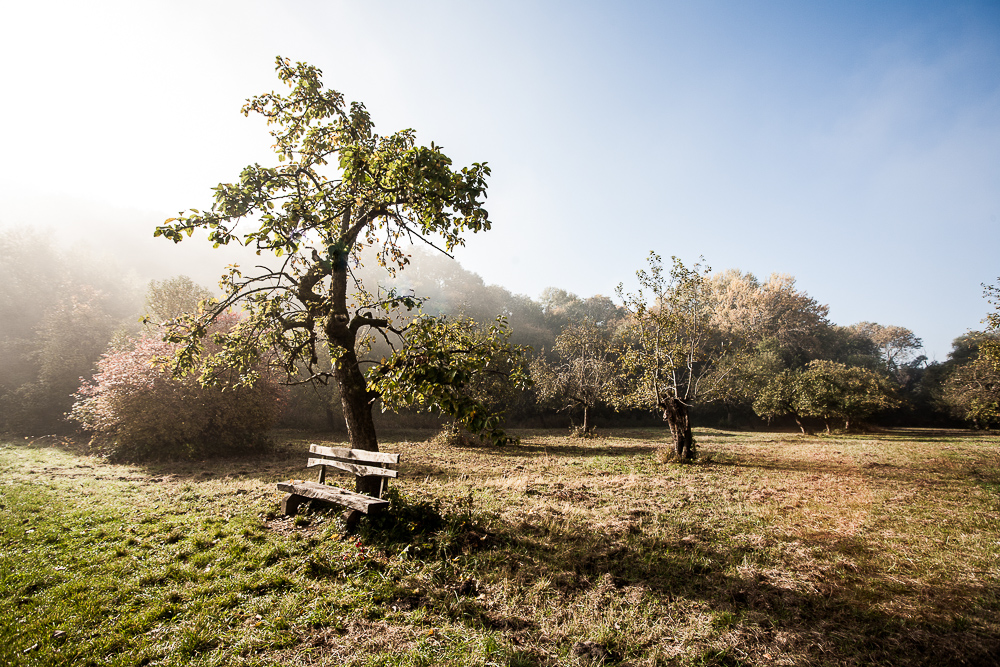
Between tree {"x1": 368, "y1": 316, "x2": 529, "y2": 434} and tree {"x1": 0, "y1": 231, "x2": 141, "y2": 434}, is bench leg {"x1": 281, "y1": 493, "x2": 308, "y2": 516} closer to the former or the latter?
tree {"x1": 368, "y1": 316, "x2": 529, "y2": 434}

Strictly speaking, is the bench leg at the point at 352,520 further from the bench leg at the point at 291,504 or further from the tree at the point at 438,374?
the tree at the point at 438,374

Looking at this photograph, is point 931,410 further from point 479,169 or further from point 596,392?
point 479,169

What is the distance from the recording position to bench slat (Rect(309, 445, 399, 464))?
21.5 feet

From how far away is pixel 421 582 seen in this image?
4.86 m

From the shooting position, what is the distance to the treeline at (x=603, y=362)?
55.6ft

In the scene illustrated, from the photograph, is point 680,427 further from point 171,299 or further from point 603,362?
point 171,299

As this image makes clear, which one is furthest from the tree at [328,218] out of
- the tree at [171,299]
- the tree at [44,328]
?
the tree at [44,328]

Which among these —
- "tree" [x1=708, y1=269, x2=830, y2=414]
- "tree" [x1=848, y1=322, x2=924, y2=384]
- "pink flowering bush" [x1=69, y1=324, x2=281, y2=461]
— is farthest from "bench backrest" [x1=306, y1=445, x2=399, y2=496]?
"tree" [x1=848, y1=322, x2=924, y2=384]

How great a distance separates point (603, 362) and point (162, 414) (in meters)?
22.9

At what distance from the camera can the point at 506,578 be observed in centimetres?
503

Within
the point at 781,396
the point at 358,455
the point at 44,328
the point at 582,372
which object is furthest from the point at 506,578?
the point at 44,328

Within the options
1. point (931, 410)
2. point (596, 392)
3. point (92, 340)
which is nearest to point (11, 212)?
point (92, 340)

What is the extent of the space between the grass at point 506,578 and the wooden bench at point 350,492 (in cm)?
34

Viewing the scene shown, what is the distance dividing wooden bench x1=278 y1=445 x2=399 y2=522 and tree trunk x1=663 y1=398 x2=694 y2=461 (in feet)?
38.8
